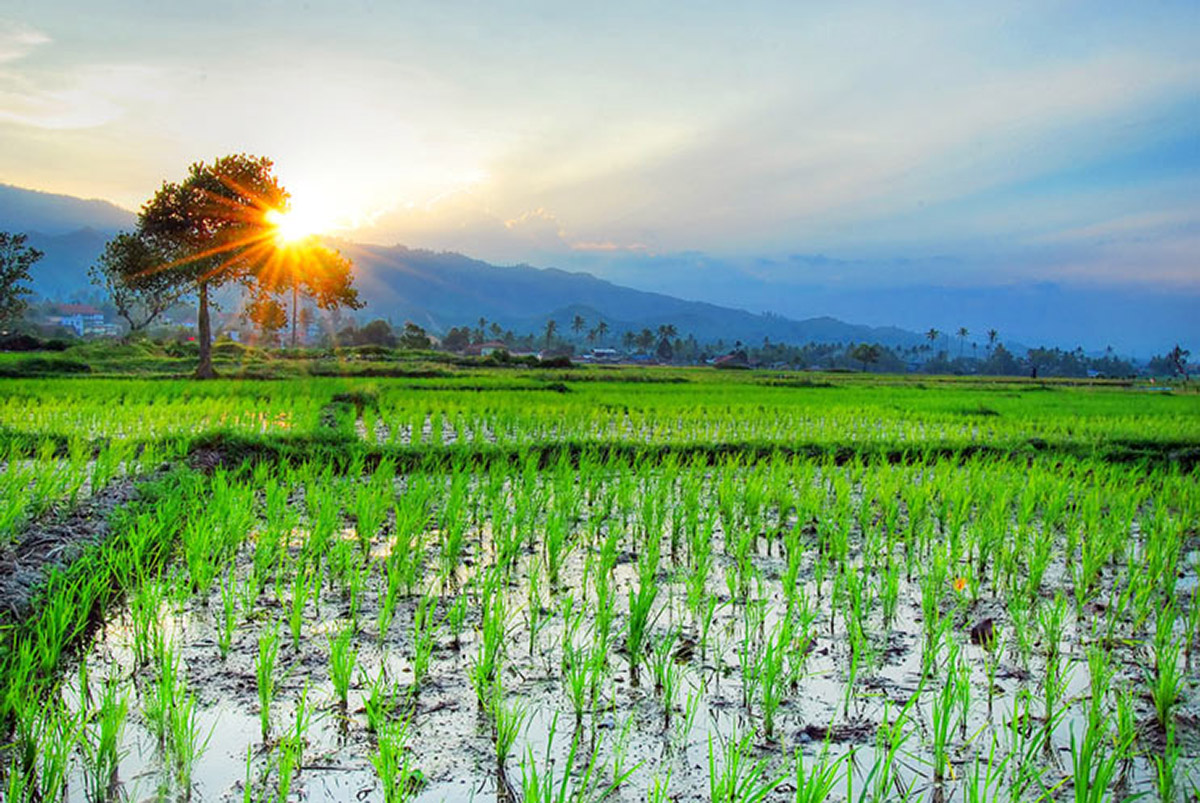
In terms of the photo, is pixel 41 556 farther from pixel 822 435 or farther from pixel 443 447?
pixel 822 435

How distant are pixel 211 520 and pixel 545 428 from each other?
6006 mm

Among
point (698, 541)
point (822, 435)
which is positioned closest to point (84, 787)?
point (698, 541)

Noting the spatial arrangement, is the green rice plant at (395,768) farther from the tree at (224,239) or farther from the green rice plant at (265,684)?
the tree at (224,239)

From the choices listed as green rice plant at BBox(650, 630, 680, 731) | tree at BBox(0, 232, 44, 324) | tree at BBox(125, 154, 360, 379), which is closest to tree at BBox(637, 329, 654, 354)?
tree at BBox(0, 232, 44, 324)

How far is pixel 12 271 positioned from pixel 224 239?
63.7 feet

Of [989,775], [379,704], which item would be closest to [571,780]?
[379,704]

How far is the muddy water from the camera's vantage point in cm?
205

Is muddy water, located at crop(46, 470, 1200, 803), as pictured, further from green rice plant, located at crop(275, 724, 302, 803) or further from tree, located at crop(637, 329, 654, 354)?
tree, located at crop(637, 329, 654, 354)

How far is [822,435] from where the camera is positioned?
9578 millimetres

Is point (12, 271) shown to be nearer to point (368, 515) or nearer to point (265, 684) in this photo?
point (368, 515)

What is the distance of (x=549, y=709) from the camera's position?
2.44 m

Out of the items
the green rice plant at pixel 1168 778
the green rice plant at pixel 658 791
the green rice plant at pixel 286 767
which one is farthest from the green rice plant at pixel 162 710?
the green rice plant at pixel 1168 778

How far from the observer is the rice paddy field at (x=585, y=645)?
2.06m

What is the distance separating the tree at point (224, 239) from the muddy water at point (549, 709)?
64.3ft
